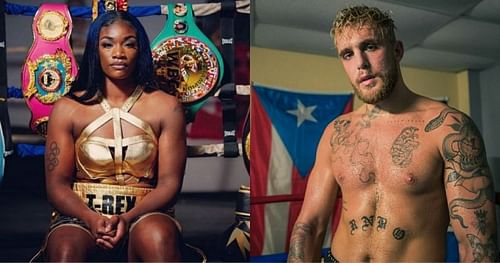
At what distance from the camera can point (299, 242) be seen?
1532 millimetres

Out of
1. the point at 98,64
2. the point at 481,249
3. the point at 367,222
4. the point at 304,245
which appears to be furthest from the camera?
the point at 98,64

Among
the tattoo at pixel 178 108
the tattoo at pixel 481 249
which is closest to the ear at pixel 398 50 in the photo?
the tattoo at pixel 481 249

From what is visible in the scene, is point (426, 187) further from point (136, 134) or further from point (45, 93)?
point (45, 93)

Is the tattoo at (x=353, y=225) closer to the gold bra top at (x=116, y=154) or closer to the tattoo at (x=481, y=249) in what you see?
the tattoo at (x=481, y=249)

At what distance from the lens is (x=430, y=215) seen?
4.50 ft

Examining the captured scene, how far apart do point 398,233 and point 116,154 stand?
942 mm

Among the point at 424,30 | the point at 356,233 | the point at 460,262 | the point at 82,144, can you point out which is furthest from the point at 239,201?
the point at 424,30

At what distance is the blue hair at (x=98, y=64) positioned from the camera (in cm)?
163

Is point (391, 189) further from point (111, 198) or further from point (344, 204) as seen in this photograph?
point (111, 198)

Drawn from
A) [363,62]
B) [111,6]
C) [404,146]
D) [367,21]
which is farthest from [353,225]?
[111,6]

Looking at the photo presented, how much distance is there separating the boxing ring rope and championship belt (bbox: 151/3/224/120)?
45mm

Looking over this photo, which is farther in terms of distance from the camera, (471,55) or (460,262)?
(471,55)

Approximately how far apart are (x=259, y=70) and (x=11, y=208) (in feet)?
3.28

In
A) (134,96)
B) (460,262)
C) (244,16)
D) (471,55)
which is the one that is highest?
(244,16)
